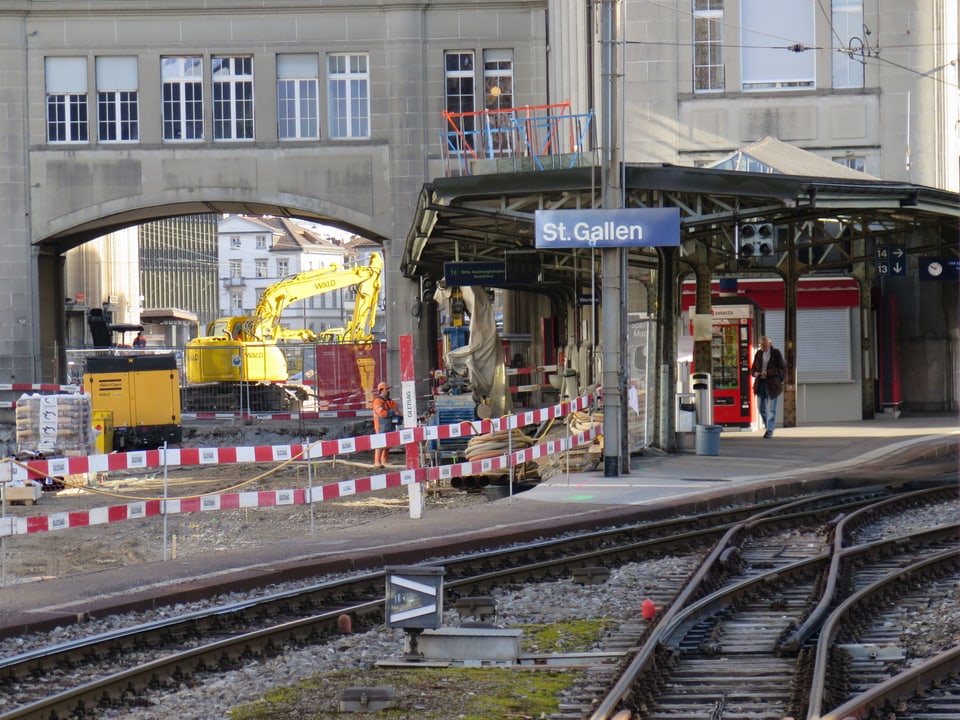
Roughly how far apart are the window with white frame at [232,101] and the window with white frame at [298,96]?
813 mm

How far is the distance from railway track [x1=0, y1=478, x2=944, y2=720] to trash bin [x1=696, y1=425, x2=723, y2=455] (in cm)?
642

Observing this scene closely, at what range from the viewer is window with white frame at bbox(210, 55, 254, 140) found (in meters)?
42.0

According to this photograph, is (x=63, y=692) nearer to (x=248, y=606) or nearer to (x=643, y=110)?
(x=248, y=606)

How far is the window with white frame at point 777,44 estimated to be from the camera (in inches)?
1328

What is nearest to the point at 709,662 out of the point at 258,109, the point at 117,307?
the point at 258,109

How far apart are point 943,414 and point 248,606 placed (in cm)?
2578

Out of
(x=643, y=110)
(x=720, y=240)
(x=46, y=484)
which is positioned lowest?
(x=46, y=484)

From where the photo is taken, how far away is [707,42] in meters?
33.8

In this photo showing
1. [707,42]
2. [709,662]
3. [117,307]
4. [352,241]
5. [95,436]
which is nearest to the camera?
[709,662]

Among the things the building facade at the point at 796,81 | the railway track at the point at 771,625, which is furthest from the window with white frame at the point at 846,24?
the railway track at the point at 771,625

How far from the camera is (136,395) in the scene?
3278 centimetres

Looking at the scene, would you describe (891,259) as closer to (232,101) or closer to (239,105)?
(239,105)

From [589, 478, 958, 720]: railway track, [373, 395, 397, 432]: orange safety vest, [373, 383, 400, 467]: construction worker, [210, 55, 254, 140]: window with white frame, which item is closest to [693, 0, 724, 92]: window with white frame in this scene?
[373, 383, 400, 467]: construction worker

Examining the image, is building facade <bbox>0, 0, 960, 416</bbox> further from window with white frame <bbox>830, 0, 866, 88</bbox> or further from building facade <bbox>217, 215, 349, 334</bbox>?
building facade <bbox>217, 215, 349, 334</bbox>
